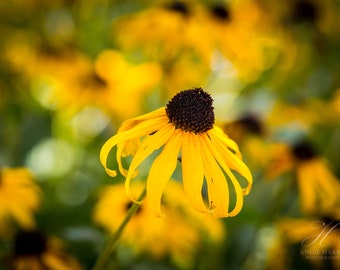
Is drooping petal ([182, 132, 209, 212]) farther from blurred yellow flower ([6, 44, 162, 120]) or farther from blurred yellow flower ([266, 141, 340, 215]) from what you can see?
blurred yellow flower ([6, 44, 162, 120])

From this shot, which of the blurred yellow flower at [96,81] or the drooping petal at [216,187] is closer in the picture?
Answer: the drooping petal at [216,187]

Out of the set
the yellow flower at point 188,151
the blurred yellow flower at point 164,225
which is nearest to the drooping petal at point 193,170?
the yellow flower at point 188,151

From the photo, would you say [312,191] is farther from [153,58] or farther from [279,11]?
[279,11]

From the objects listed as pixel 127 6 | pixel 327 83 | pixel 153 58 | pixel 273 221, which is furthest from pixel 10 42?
pixel 273 221

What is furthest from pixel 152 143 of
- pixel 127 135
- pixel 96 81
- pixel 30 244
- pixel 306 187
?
pixel 96 81

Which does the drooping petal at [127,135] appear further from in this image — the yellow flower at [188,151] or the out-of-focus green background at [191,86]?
the out-of-focus green background at [191,86]
